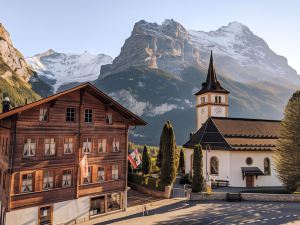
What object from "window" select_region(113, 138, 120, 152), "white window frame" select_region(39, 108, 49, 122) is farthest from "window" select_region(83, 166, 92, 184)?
"white window frame" select_region(39, 108, 49, 122)

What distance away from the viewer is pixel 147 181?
1619 inches

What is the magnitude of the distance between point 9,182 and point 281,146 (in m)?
34.5

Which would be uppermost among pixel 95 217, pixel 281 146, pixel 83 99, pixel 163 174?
pixel 83 99

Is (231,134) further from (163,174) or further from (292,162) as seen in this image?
(163,174)

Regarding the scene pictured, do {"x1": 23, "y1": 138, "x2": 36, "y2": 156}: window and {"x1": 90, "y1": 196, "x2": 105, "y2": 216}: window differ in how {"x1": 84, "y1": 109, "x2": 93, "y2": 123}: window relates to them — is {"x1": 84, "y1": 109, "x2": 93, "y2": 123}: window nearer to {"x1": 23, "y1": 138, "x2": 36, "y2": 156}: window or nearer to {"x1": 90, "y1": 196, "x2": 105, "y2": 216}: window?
{"x1": 23, "y1": 138, "x2": 36, "y2": 156}: window

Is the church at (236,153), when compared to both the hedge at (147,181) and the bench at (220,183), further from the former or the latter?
the hedge at (147,181)

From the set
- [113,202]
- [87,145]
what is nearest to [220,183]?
[113,202]

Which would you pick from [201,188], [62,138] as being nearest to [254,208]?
[201,188]

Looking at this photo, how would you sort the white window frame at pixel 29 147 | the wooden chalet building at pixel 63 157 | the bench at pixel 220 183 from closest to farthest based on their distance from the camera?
the wooden chalet building at pixel 63 157 < the white window frame at pixel 29 147 < the bench at pixel 220 183

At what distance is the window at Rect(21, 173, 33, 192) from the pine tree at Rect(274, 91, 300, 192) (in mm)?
31883

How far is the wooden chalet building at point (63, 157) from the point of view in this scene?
79.7ft

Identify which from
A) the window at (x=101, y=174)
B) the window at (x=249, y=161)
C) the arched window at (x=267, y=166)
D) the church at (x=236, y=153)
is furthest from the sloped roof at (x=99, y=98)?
the arched window at (x=267, y=166)

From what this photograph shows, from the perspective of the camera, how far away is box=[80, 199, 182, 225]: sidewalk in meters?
28.0

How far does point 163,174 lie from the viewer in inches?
1487
